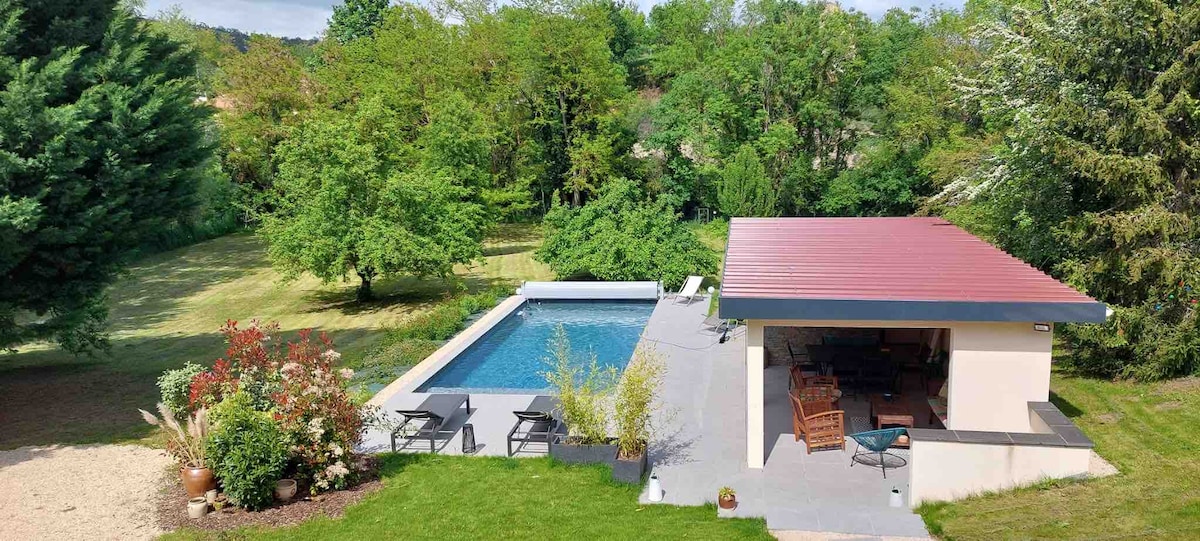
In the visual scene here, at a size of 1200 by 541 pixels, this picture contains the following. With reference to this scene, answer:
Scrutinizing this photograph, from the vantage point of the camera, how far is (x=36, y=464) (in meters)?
10.3

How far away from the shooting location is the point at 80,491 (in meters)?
9.29

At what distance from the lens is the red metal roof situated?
8.80 metres

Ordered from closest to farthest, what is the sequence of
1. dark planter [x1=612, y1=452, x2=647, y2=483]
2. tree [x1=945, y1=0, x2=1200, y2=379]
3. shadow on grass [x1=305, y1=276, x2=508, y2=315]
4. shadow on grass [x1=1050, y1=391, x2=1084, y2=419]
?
dark planter [x1=612, y1=452, x2=647, y2=483] < shadow on grass [x1=1050, y1=391, x2=1084, y2=419] < tree [x1=945, y1=0, x2=1200, y2=379] < shadow on grass [x1=305, y1=276, x2=508, y2=315]

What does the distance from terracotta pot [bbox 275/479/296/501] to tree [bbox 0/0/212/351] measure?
551 cm

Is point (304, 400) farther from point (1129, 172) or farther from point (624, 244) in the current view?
point (624, 244)

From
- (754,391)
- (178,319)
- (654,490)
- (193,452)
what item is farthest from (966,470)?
(178,319)

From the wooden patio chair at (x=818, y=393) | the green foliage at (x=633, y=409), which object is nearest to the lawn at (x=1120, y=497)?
the wooden patio chair at (x=818, y=393)

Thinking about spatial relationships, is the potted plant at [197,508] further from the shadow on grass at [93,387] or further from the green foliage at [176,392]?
the shadow on grass at [93,387]

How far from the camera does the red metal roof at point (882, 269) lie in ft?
28.9

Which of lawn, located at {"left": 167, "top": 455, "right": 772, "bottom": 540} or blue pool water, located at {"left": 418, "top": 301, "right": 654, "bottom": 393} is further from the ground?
lawn, located at {"left": 167, "top": 455, "right": 772, "bottom": 540}

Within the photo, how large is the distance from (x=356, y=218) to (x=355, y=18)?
50.3m

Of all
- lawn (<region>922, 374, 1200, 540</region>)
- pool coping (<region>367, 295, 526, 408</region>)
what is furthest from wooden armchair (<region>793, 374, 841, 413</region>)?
pool coping (<region>367, 295, 526, 408</region>)

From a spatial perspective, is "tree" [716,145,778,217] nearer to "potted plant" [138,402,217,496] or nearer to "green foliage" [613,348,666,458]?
"green foliage" [613,348,666,458]

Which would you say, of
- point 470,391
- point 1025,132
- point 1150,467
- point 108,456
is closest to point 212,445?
point 108,456
